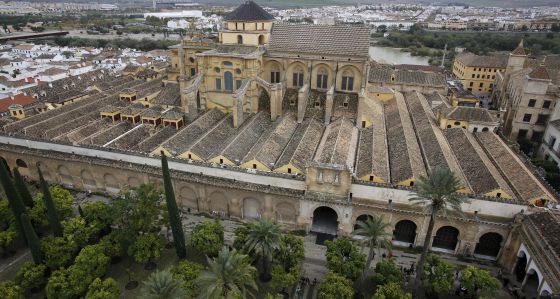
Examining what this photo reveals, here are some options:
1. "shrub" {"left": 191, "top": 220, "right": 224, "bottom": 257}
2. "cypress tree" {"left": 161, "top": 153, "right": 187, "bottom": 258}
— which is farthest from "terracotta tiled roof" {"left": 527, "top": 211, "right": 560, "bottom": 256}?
"cypress tree" {"left": 161, "top": 153, "right": 187, "bottom": 258}

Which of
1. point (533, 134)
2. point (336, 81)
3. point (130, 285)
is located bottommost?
point (130, 285)

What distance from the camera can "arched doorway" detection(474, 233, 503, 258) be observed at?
102ft

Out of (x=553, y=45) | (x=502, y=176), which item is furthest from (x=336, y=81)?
(x=553, y=45)

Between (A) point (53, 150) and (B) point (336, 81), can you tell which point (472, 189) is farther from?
(A) point (53, 150)

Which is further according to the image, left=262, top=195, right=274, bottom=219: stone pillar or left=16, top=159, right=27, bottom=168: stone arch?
left=16, top=159, right=27, bottom=168: stone arch

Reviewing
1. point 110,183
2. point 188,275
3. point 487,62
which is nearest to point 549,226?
point 188,275

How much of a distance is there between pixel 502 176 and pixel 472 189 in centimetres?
515

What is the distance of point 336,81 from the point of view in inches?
1880

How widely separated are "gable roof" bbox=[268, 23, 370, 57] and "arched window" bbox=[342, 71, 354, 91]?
8.52ft

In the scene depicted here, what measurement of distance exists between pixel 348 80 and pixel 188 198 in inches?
981

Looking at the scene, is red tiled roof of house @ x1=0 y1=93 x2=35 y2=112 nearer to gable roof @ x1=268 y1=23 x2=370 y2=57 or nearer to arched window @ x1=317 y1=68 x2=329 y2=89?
gable roof @ x1=268 y1=23 x2=370 y2=57

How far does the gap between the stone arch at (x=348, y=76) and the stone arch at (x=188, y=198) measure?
76.8 feet

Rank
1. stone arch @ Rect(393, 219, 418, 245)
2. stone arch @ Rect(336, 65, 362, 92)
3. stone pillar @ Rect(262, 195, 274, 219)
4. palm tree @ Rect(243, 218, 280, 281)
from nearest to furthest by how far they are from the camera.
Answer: palm tree @ Rect(243, 218, 280, 281)
stone arch @ Rect(393, 219, 418, 245)
stone pillar @ Rect(262, 195, 274, 219)
stone arch @ Rect(336, 65, 362, 92)

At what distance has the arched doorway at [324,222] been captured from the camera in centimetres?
3466
